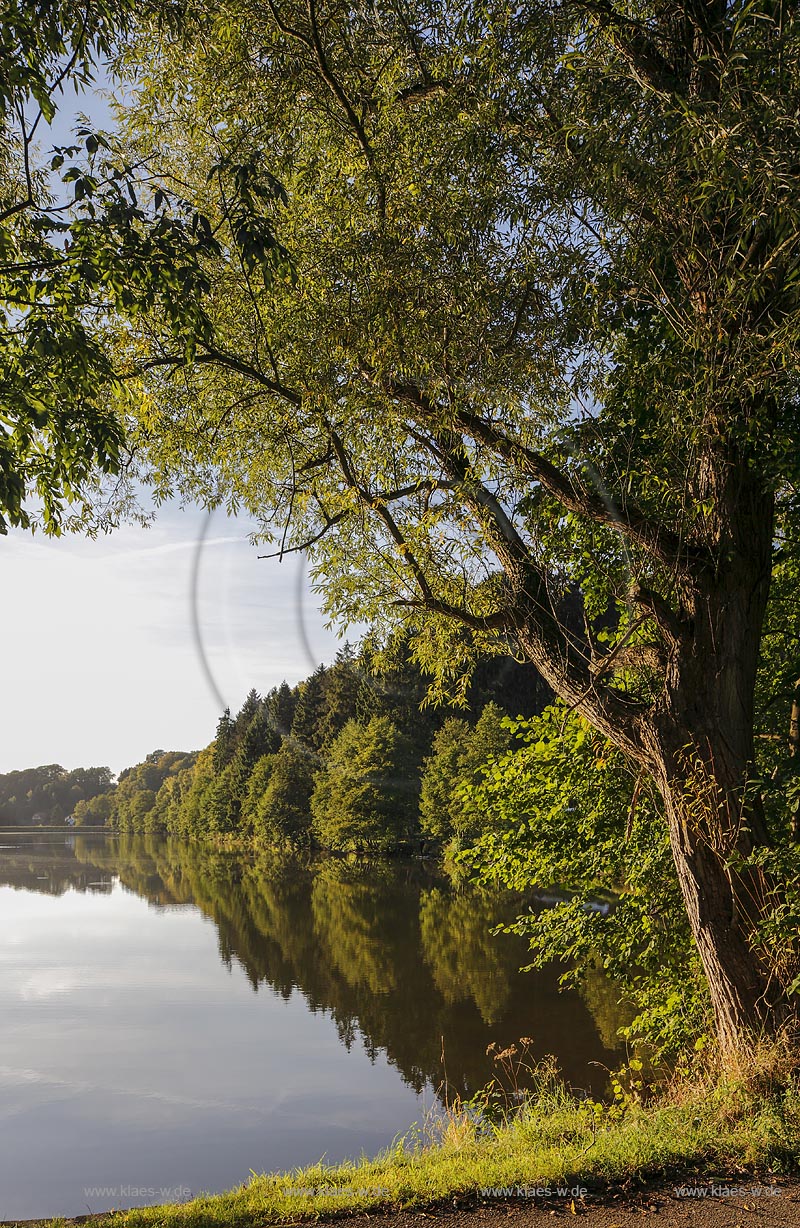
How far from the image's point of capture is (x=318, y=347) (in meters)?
5.57

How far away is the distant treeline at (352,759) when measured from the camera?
125 feet

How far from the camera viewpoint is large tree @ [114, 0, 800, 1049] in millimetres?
4988

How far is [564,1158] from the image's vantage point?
160 inches

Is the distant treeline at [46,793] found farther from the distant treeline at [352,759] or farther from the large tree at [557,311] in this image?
the large tree at [557,311]

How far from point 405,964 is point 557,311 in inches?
620

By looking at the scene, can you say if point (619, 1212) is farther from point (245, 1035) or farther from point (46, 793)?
point (46, 793)

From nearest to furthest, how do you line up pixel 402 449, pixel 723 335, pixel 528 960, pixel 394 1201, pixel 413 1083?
pixel 394 1201, pixel 723 335, pixel 402 449, pixel 413 1083, pixel 528 960

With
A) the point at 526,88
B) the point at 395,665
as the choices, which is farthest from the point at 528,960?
the point at 526,88

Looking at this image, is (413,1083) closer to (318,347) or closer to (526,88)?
(318,347)

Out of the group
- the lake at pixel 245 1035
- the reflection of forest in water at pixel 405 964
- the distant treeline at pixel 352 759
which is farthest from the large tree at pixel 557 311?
the distant treeline at pixel 352 759

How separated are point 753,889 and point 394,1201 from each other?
287cm

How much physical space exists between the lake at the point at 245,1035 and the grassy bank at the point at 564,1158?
3.96 m

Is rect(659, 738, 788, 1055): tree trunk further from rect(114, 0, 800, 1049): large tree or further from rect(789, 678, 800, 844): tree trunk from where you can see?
rect(789, 678, 800, 844): tree trunk

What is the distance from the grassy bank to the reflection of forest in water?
6327 millimetres
